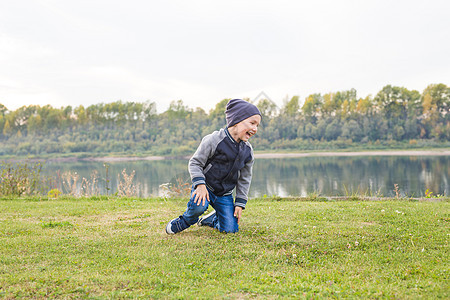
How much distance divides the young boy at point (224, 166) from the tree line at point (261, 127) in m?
55.8

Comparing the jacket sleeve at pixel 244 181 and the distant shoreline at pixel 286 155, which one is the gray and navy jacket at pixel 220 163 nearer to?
the jacket sleeve at pixel 244 181

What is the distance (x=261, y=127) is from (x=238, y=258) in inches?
2509

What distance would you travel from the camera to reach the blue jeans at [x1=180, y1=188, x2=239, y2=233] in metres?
4.21

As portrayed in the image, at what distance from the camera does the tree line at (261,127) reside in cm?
6481

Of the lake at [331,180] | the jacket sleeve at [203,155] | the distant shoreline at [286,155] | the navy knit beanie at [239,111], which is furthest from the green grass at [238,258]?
the distant shoreline at [286,155]

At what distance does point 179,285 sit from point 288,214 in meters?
3.12

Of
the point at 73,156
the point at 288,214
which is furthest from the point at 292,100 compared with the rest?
the point at 288,214

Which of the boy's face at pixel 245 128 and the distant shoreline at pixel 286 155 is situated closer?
the boy's face at pixel 245 128

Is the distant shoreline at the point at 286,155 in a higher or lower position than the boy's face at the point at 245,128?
lower

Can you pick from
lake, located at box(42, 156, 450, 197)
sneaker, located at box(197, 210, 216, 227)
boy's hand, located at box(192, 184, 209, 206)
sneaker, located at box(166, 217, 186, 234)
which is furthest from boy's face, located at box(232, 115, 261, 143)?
lake, located at box(42, 156, 450, 197)

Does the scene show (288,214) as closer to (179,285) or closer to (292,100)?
(179,285)

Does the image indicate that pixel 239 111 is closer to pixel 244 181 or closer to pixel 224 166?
pixel 224 166

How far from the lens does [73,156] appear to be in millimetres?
61438

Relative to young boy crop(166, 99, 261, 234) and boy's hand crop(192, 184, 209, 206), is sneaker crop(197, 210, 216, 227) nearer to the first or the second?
young boy crop(166, 99, 261, 234)
